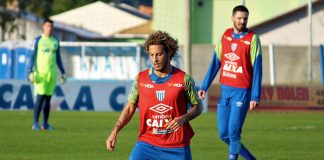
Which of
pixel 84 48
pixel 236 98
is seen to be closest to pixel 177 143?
pixel 236 98

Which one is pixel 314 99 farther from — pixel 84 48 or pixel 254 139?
pixel 84 48

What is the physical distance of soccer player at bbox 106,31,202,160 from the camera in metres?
10.8

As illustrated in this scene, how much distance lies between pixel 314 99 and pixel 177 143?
65.7 feet

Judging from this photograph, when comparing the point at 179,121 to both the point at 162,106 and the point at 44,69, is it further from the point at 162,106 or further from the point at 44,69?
the point at 44,69

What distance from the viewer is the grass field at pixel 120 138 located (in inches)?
683

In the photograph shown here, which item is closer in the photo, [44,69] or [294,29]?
[44,69]

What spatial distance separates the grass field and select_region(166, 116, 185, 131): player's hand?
236 inches

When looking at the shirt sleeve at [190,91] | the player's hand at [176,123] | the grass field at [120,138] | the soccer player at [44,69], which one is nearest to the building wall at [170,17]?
the grass field at [120,138]

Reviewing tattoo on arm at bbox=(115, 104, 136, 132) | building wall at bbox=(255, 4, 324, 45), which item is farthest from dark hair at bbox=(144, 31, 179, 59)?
building wall at bbox=(255, 4, 324, 45)

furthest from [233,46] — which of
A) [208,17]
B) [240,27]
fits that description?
[208,17]

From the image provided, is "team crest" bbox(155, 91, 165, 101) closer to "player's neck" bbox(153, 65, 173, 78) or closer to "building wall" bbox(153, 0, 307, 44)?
"player's neck" bbox(153, 65, 173, 78)

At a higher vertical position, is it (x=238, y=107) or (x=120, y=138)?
(x=238, y=107)

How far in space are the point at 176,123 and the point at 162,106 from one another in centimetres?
31

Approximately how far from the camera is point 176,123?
10680 millimetres
